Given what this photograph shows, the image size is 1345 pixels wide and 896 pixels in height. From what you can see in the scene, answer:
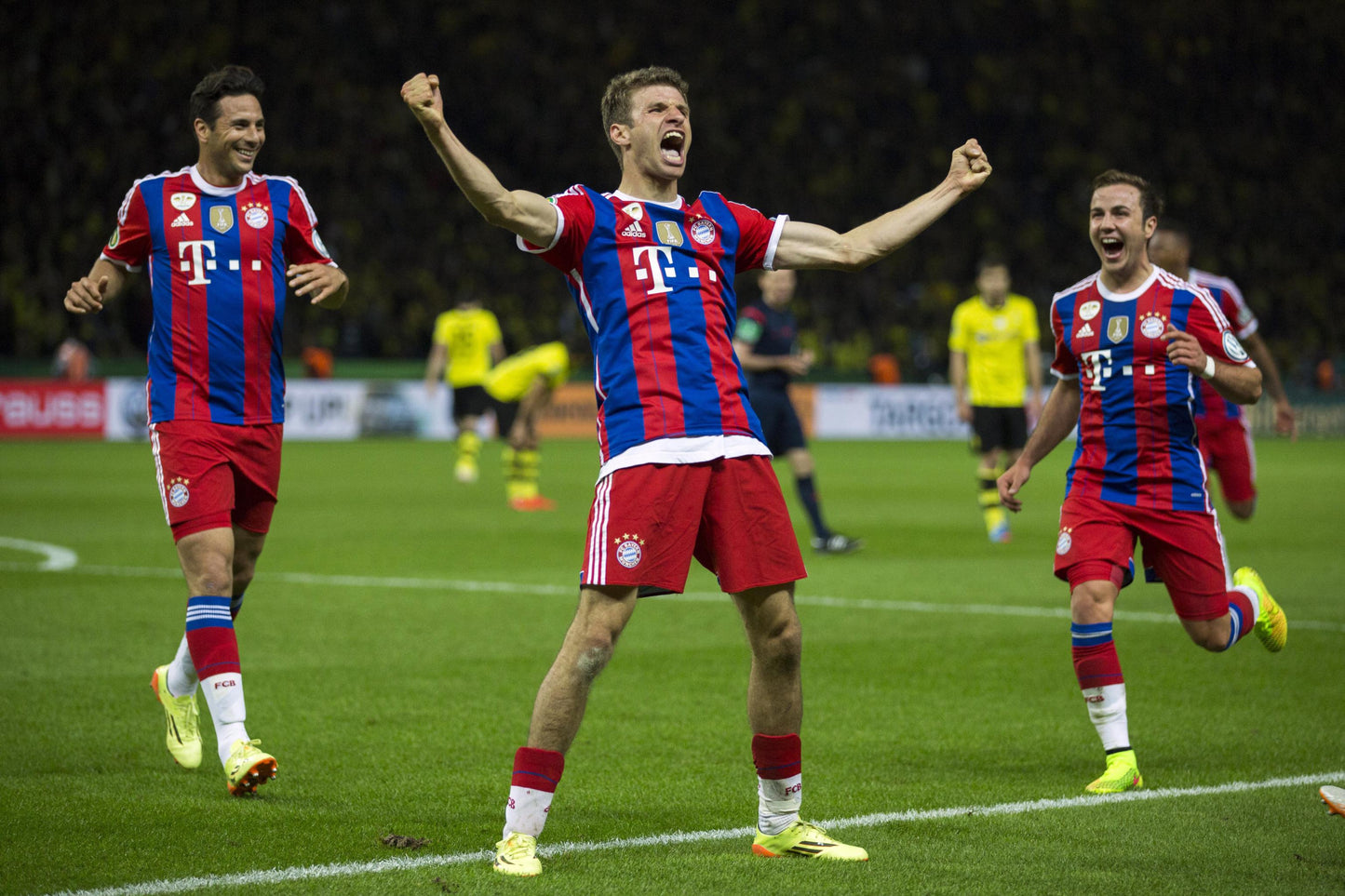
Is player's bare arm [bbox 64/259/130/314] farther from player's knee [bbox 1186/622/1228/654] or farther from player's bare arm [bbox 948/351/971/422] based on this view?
player's bare arm [bbox 948/351/971/422]

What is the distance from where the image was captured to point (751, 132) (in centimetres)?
3619

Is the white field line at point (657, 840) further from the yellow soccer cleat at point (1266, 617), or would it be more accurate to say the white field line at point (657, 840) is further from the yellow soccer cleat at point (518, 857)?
the yellow soccer cleat at point (1266, 617)

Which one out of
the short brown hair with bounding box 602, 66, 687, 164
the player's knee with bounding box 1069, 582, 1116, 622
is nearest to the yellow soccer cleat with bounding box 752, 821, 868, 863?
the player's knee with bounding box 1069, 582, 1116, 622

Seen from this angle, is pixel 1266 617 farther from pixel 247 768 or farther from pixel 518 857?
pixel 247 768

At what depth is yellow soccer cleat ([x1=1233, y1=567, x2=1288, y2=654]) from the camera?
6.09 metres

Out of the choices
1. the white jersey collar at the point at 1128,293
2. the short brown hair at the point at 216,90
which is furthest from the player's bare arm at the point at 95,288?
the white jersey collar at the point at 1128,293

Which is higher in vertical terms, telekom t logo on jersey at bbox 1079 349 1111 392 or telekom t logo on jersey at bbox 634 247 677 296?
telekom t logo on jersey at bbox 634 247 677 296

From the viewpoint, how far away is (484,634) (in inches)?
328

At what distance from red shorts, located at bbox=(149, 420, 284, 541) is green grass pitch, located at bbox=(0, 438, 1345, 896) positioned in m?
0.84

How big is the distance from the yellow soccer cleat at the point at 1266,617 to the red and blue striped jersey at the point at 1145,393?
71 cm

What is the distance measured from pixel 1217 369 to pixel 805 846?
86.5 inches

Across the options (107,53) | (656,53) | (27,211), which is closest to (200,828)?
(27,211)

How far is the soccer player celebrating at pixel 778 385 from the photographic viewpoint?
12.1 metres

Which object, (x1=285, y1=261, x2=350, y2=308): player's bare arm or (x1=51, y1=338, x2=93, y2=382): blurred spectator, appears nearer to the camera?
(x1=285, y1=261, x2=350, y2=308): player's bare arm
